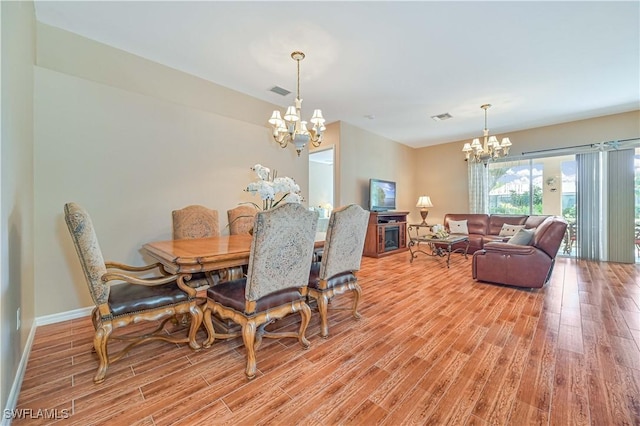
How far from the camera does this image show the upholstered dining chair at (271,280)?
172 centimetres

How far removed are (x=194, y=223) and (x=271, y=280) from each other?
1.55 metres

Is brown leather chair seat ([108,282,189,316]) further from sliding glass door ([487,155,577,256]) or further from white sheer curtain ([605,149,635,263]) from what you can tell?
white sheer curtain ([605,149,635,263])

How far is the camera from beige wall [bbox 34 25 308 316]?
2521 mm

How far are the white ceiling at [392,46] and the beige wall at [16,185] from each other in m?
0.90

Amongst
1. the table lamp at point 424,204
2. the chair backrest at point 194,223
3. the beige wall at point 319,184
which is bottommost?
the chair backrest at point 194,223

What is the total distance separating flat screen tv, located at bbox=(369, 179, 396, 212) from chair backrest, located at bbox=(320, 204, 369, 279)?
3.68 meters

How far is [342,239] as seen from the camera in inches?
90.0

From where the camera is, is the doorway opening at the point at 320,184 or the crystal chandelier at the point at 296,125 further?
the doorway opening at the point at 320,184

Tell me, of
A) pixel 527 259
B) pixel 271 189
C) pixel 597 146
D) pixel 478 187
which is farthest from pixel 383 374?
pixel 597 146

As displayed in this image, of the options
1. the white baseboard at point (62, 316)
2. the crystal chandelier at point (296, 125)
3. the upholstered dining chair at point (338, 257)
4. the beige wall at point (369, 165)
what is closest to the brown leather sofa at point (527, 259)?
the upholstered dining chair at point (338, 257)

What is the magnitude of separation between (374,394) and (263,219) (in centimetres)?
124

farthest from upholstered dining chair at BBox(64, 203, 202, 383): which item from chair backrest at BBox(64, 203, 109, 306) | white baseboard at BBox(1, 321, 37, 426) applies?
white baseboard at BBox(1, 321, 37, 426)

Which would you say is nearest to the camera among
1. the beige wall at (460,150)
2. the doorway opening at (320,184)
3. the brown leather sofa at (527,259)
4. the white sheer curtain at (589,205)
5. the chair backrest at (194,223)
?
the chair backrest at (194,223)

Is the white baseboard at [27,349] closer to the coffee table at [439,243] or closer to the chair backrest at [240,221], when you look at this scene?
the chair backrest at [240,221]
